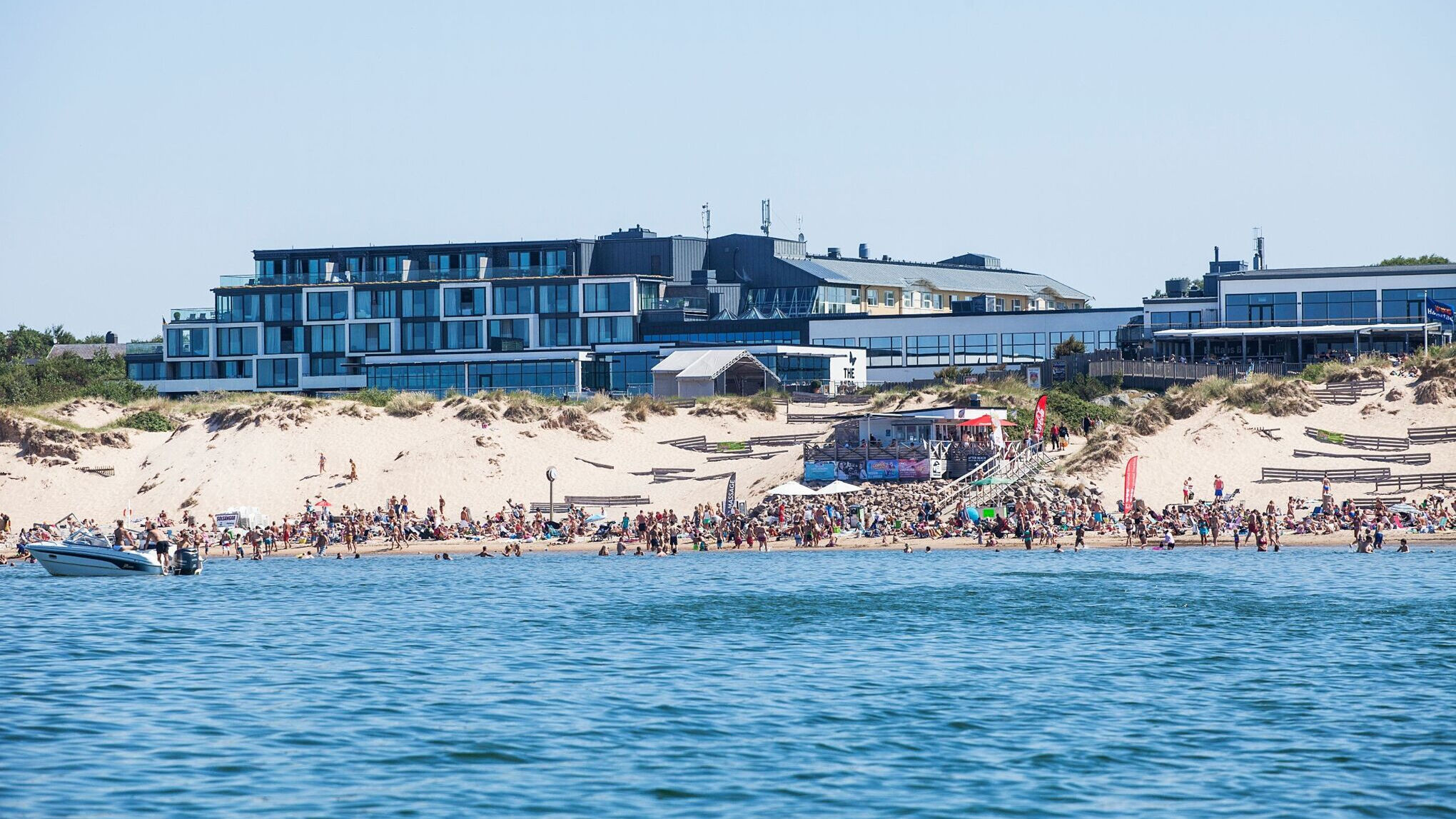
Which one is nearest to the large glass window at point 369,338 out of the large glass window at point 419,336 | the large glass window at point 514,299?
the large glass window at point 419,336

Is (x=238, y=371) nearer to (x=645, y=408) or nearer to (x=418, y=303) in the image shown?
(x=418, y=303)

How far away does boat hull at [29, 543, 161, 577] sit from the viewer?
166 ft

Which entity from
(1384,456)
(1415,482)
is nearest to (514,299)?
(1384,456)

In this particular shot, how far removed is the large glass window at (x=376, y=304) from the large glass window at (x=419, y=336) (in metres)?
1.10

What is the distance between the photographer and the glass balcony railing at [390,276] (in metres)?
103

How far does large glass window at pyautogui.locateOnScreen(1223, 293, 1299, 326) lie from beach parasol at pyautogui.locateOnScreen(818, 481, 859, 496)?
110ft

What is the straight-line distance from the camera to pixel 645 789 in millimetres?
21219

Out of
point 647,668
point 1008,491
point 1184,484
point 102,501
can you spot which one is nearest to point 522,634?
point 647,668

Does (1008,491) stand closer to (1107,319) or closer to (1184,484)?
(1184,484)

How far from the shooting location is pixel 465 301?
102 metres

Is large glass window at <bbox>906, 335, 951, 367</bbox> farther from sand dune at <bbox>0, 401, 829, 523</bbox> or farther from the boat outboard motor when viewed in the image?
the boat outboard motor

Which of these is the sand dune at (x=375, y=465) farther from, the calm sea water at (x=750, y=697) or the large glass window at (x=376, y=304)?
the large glass window at (x=376, y=304)

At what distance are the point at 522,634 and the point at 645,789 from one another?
52.3 feet

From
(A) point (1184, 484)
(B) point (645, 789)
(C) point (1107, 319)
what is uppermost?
(C) point (1107, 319)
